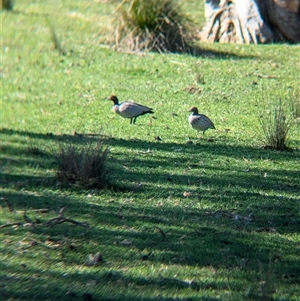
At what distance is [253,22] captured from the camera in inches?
661

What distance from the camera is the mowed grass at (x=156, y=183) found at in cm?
597

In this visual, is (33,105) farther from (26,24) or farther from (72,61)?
(26,24)

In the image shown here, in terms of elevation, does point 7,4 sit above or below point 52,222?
above

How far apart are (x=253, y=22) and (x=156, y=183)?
30.0 feet

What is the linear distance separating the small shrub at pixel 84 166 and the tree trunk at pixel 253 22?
9102 millimetres

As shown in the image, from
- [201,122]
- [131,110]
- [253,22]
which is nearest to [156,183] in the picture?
[201,122]

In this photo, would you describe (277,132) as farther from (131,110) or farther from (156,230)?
(156,230)

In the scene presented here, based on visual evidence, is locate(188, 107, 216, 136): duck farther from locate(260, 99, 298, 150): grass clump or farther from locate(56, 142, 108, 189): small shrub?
locate(56, 142, 108, 189): small shrub

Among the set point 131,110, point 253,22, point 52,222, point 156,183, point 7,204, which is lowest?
point 7,204

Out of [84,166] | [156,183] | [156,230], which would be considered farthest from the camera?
[156,183]

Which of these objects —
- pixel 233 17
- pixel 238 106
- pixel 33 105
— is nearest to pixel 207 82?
pixel 238 106

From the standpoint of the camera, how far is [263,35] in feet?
55.3

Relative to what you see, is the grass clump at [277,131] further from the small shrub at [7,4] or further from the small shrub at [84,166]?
the small shrub at [7,4]

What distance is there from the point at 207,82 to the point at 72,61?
3.92m
